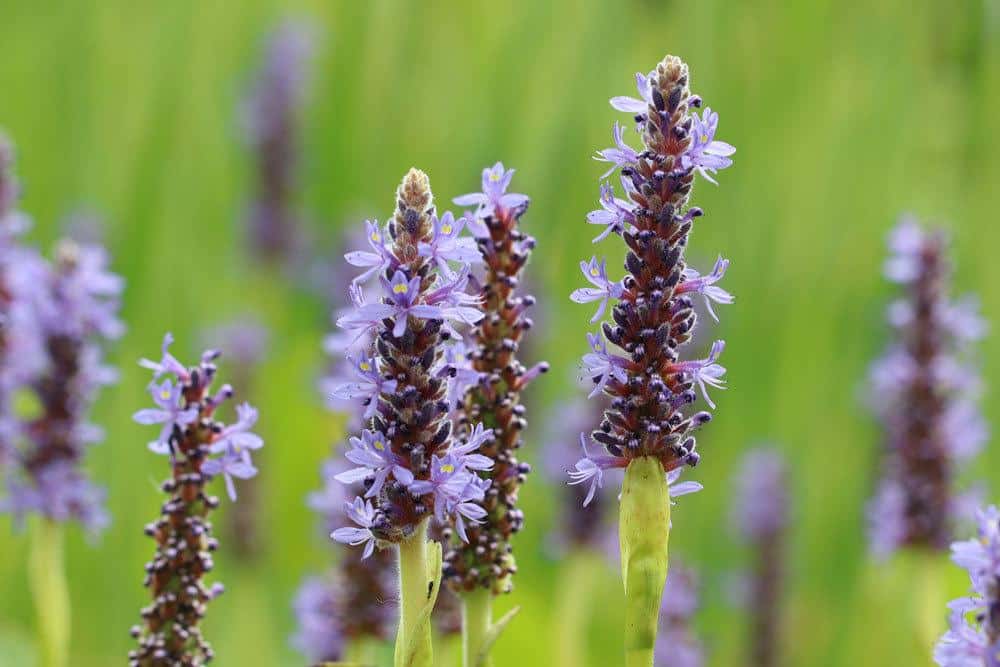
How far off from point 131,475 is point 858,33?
3583 millimetres

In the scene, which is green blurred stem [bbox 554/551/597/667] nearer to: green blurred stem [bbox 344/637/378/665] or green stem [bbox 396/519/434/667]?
green blurred stem [bbox 344/637/378/665]

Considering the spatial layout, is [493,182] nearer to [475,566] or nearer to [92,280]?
[475,566]

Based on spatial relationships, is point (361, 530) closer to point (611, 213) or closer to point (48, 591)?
point (611, 213)

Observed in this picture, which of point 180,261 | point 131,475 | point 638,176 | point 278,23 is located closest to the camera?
point 638,176

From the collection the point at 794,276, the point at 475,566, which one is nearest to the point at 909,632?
the point at 794,276

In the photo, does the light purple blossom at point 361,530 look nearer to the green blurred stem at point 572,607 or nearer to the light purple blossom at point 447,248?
the light purple blossom at point 447,248

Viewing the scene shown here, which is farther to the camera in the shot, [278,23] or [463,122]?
[278,23]

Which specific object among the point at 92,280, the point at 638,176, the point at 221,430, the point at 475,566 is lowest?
the point at 475,566

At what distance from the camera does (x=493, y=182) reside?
197 cm

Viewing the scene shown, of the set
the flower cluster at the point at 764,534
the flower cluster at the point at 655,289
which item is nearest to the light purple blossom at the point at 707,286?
the flower cluster at the point at 655,289

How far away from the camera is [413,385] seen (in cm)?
172

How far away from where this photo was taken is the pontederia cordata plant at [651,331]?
178cm

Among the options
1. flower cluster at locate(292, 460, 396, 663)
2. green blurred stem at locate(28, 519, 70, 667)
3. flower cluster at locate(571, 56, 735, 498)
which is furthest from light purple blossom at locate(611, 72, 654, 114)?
green blurred stem at locate(28, 519, 70, 667)

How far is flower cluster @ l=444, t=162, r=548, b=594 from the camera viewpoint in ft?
6.55
